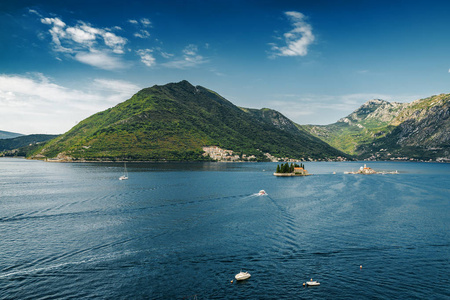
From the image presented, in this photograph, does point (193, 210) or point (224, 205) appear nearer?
point (193, 210)

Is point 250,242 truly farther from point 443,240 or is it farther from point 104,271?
point 443,240

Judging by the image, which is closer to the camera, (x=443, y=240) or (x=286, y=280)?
(x=286, y=280)

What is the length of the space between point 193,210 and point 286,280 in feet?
178

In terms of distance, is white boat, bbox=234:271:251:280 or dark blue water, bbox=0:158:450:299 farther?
white boat, bbox=234:271:251:280

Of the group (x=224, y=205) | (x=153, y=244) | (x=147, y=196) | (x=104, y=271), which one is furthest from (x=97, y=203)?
(x=104, y=271)

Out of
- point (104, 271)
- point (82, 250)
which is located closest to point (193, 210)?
point (82, 250)

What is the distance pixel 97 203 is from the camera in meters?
105

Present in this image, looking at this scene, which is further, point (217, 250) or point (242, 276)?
point (217, 250)

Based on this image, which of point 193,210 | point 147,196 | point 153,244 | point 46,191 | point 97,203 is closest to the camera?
point 153,244

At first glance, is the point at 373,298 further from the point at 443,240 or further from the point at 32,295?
the point at 32,295

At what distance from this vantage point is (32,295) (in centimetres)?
3941

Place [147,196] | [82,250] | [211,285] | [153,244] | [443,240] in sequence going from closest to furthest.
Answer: [211,285]
[82,250]
[153,244]
[443,240]
[147,196]

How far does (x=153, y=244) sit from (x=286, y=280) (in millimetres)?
30210

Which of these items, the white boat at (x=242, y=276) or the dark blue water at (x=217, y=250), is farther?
the white boat at (x=242, y=276)
